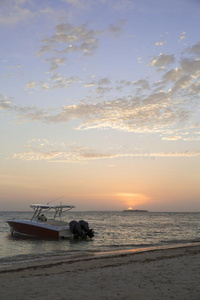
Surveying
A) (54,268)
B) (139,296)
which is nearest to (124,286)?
(139,296)

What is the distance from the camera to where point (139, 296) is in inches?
327

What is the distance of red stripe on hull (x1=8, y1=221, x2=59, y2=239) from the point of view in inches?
1289

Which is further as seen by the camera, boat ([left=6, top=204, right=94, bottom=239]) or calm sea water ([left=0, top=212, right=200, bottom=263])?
boat ([left=6, top=204, right=94, bottom=239])

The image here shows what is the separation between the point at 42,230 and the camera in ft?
109

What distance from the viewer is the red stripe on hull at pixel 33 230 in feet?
107

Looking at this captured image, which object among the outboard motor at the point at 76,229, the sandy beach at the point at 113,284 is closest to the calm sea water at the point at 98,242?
the outboard motor at the point at 76,229

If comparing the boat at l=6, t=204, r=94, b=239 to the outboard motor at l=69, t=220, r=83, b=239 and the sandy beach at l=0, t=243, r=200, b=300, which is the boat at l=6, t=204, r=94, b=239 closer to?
the outboard motor at l=69, t=220, r=83, b=239

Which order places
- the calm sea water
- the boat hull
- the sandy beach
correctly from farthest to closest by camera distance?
1. the boat hull
2. the calm sea water
3. the sandy beach

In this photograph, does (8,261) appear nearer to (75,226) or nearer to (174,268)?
(174,268)

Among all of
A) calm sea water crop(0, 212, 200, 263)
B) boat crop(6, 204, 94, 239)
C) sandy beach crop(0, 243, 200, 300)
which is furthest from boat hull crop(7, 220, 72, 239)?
sandy beach crop(0, 243, 200, 300)

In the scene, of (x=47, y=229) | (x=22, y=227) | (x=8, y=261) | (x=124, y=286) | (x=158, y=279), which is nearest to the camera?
(x=124, y=286)

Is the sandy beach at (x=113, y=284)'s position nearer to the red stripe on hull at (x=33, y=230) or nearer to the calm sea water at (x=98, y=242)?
the calm sea water at (x=98, y=242)

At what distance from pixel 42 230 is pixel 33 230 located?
1578 mm

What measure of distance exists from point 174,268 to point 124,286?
3.89 metres
